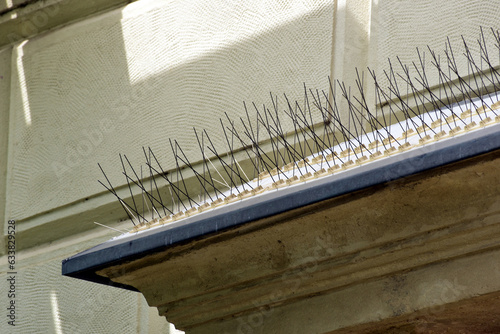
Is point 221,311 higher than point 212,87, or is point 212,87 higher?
point 212,87

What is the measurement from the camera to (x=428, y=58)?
16.5 feet

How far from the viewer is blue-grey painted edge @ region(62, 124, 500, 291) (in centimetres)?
243

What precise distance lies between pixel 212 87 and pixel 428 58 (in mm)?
1744

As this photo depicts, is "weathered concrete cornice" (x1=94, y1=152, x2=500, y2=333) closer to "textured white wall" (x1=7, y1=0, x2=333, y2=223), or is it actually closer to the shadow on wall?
the shadow on wall

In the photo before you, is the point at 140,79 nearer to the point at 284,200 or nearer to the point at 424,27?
the point at 424,27

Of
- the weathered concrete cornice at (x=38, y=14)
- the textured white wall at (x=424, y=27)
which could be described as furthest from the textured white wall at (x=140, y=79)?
the textured white wall at (x=424, y=27)

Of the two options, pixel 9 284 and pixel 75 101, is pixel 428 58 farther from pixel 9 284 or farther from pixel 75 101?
pixel 9 284

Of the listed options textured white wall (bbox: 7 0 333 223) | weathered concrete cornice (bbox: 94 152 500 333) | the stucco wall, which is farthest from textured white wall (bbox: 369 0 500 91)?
weathered concrete cornice (bbox: 94 152 500 333)

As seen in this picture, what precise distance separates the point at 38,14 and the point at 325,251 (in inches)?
196

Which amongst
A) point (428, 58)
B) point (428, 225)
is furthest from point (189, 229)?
point (428, 58)

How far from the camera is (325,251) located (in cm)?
283


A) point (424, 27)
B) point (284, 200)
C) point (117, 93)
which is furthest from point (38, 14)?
point (284, 200)

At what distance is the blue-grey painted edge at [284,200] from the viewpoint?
95.7 inches

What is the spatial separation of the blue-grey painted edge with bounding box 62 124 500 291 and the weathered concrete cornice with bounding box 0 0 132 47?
4139 mm
